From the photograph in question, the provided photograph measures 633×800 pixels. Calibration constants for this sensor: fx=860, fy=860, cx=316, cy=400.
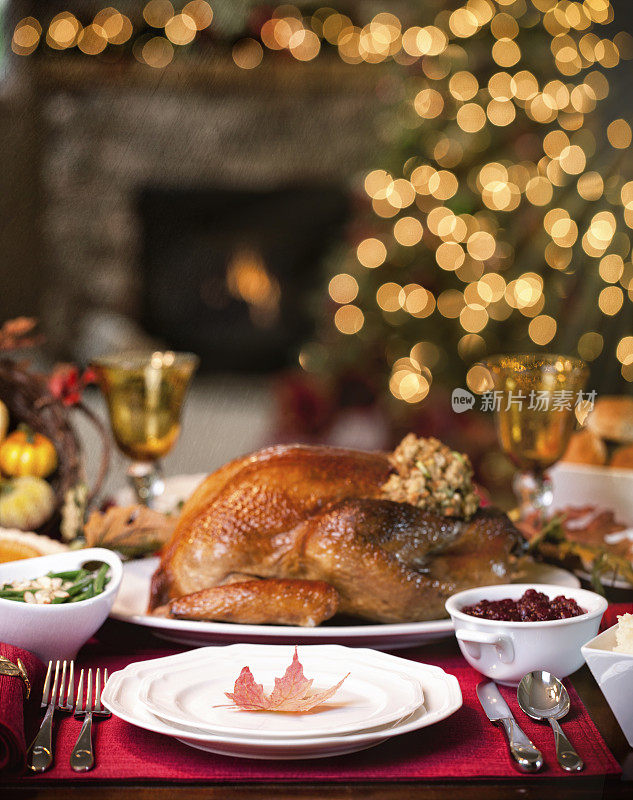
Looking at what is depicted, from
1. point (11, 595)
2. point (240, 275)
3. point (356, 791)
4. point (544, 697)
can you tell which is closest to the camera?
point (356, 791)

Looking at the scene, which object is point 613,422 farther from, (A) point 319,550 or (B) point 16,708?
(B) point 16,708

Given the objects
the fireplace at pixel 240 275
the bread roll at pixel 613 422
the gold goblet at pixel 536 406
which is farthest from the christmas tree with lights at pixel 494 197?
the gold goblet at pixel 536 406

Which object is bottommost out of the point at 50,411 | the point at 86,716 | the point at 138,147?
the point at 86,716

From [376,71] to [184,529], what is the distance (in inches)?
136

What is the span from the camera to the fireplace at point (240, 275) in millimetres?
4062

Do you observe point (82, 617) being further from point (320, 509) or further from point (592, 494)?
point (592, 494)

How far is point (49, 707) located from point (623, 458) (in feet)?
3.04

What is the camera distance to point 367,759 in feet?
1.85

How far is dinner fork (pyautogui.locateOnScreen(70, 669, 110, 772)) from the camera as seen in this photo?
550 millimetres

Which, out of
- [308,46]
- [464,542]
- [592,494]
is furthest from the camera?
[308,46]

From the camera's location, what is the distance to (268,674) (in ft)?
2.12

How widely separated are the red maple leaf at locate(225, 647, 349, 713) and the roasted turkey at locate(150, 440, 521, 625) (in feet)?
0.54

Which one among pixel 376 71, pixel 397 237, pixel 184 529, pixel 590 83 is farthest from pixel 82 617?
pixel 376 71

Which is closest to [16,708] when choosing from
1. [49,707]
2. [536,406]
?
[49,707]
